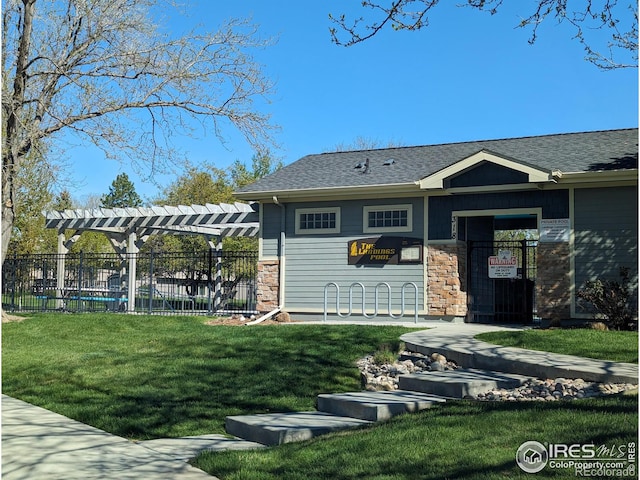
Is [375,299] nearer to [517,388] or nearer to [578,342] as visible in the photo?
[578,342]

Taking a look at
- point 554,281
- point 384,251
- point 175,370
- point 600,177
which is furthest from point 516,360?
point 384,251

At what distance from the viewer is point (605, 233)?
1575 cm

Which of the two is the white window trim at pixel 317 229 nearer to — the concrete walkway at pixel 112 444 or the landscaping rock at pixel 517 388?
the landscaping rock at pixel 517 388

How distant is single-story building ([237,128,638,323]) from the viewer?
1588 cm

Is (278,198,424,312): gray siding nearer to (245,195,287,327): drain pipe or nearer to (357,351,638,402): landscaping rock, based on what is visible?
(245,195,287,327): drain pipe

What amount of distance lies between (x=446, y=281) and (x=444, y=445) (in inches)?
461

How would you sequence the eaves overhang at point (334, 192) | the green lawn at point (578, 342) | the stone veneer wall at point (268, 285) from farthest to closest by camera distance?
the stone veneer wall at point (268, 285) < the eaves overhang at point (334, 192) < the green lawn at point (578, 342)

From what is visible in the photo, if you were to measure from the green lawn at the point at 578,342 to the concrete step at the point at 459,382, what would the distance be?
1633 millimetres

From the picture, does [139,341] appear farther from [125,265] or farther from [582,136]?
[582,136]

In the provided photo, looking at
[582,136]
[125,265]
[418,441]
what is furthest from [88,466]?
[125,265]

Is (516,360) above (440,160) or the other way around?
the other way around

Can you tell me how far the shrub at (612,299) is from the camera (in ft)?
47.8

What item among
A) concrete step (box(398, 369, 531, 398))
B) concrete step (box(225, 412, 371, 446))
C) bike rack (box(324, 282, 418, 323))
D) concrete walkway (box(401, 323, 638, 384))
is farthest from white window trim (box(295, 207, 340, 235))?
concrete step (box(225, 412, 371, 446))

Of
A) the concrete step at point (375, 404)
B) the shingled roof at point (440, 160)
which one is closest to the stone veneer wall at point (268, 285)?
the shingled roof at point (440, 160)
